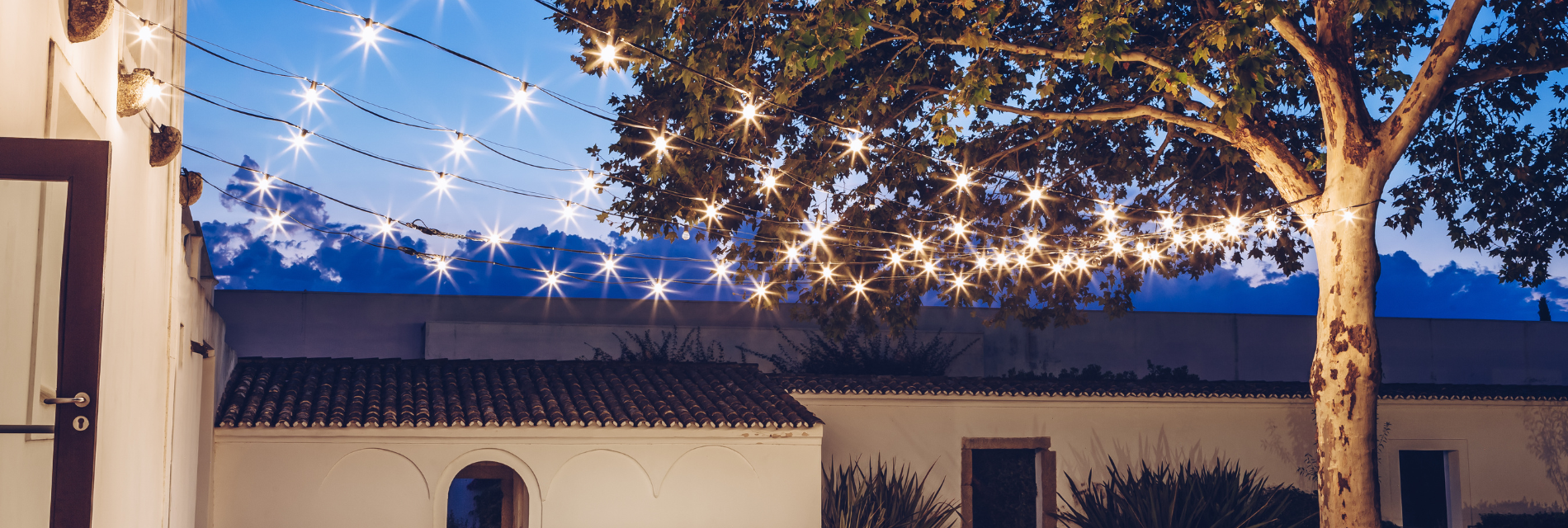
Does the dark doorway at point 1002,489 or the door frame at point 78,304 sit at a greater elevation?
the door frame at point 78,304

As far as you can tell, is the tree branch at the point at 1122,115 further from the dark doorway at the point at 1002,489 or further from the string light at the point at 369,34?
the dark doorway at the point at 1002,489

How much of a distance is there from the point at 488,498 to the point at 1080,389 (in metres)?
10.1

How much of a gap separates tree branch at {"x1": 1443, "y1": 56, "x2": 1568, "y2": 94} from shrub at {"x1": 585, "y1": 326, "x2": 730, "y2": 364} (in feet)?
37.6

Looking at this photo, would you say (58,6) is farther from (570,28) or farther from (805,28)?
(570,28)

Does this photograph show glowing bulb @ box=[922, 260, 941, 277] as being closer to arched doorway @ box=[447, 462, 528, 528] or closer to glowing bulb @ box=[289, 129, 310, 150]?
arched doorway @ box=[447, 462, 528, 528]

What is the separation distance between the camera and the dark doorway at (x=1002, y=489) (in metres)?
15.7

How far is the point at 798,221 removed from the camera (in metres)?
9.95

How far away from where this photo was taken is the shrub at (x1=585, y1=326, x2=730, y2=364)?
17578 mm

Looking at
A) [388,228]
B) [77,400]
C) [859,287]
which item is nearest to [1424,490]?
[859,287]

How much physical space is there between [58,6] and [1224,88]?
25.5ft

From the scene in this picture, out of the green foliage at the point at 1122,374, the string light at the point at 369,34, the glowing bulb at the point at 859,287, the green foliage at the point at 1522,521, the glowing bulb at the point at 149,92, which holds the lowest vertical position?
the green foliage at the point at 1522,521

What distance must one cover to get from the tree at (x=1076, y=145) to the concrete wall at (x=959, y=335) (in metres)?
6.19

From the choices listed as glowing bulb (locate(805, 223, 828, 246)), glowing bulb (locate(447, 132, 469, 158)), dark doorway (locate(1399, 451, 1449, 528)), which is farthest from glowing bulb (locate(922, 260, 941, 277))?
dark doorway (locate(1399, 451, 1449, 528))

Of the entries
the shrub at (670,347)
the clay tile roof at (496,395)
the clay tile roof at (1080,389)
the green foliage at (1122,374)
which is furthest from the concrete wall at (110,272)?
the green foliage at (1122,374)
